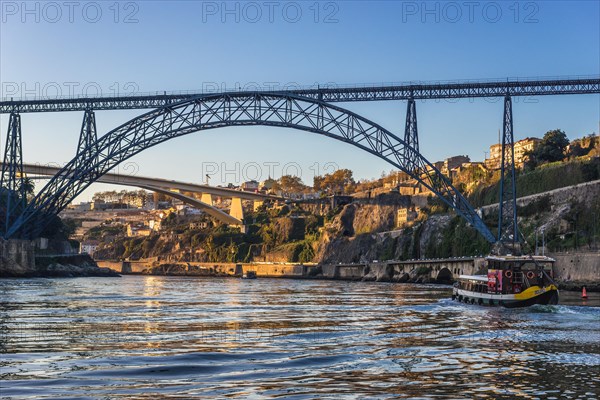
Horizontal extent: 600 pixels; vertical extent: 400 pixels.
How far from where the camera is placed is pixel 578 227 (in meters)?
88.6

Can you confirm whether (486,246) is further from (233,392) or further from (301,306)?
(233,392)

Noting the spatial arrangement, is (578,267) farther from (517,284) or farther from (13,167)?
(13,167)

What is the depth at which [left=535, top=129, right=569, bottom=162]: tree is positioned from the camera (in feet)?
444

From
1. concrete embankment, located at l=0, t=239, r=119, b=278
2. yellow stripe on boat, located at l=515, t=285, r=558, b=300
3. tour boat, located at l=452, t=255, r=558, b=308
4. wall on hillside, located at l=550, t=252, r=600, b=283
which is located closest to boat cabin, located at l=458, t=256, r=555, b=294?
tour boat, located at l=452, t=255, r=558, b=308

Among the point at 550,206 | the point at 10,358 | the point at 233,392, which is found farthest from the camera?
the point at 550,206

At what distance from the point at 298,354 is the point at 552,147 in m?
118

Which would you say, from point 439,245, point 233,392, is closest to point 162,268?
point 439,245

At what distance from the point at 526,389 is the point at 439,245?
98.9 m

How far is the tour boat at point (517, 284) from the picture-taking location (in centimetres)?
4781

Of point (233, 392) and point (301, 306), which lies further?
point (301, 306)

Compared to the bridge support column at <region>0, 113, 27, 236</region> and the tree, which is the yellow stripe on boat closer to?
the bridge support column at <region>0, 113, 27, 236</region>

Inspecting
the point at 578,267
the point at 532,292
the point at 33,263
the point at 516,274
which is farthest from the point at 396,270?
the point at 532,292

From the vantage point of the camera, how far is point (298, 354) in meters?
25.1

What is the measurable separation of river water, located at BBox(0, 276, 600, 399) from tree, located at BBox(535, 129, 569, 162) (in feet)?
316
